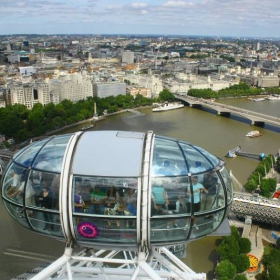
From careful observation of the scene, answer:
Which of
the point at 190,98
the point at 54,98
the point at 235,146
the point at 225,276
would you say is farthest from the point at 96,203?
the point at 190,98

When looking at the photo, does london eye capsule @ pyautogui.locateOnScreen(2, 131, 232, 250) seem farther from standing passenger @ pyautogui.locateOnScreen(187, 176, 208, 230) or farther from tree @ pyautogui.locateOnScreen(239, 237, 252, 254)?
tree @ pyautogui.locateOnScreen(239, 237, 252, 254)

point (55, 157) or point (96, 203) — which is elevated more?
point (55, 157)

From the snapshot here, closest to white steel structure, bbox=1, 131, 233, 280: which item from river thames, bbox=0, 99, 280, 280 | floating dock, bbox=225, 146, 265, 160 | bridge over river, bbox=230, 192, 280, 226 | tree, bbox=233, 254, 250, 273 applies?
tree, bbox=233, 254, 250, 273

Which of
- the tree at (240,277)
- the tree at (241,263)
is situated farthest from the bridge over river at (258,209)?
the tree at (240,277)

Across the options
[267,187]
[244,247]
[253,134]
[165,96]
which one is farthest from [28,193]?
[165,96]

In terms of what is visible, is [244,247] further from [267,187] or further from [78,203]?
[78,203]

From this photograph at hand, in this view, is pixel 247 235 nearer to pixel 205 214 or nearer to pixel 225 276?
pixel 225 276
